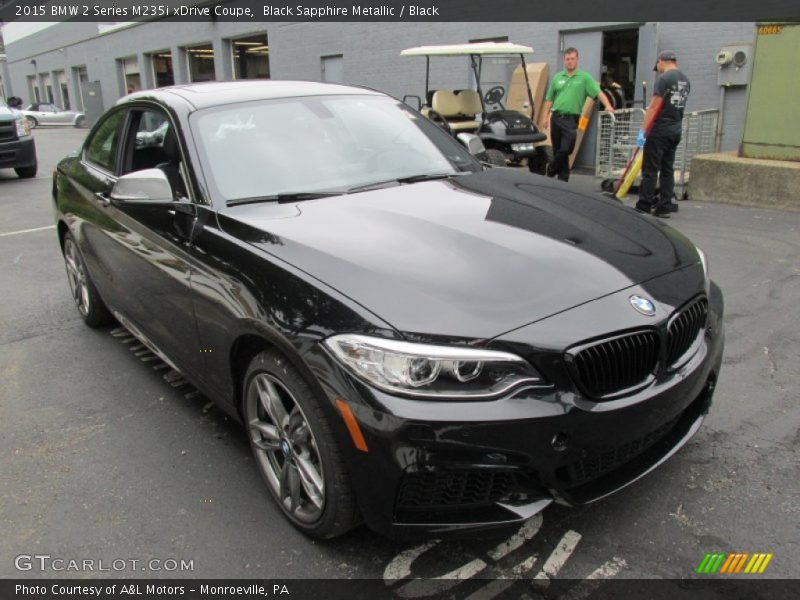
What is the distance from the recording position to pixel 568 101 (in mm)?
9477

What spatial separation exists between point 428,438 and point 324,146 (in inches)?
76.0

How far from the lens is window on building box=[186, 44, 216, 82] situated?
26497 millimetres

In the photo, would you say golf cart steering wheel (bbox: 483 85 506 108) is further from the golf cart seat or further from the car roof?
the car roof

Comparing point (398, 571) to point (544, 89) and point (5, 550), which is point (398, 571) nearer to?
point (5, 550)

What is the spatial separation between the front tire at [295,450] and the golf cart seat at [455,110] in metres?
8.97

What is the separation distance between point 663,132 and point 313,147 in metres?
5.77

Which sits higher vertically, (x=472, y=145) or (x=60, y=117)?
(x=472, y=145)

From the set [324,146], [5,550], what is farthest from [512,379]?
[5,550]

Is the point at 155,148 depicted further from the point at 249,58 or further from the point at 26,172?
the point at 249,58

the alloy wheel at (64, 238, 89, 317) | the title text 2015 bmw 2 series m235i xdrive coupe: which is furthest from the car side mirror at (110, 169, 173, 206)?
the alloy wheel at (64, 238, 89, 317)

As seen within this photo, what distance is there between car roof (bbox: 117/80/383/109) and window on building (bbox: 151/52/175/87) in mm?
27469

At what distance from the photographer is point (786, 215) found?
25.5 ft

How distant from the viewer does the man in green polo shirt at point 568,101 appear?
9.36 metres

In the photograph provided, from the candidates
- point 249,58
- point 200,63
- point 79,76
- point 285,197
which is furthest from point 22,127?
point 79,76
